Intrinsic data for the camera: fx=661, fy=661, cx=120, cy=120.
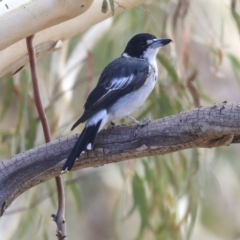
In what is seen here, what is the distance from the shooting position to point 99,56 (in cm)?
278

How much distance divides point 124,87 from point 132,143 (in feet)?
1.30

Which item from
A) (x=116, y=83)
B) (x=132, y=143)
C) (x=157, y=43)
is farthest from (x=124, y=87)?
(x=132, y=143)

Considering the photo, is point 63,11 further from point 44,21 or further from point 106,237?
A: point 106,237

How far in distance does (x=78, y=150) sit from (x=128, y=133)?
11 centimetres

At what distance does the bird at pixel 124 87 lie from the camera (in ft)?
5.32

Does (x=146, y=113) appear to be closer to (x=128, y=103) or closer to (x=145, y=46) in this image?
(x=145, y=46)

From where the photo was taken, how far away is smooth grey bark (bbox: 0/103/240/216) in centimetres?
126

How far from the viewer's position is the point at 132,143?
134 cm

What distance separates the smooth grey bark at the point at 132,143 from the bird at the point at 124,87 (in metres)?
0.11

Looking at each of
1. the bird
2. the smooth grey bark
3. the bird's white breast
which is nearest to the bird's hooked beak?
the bird

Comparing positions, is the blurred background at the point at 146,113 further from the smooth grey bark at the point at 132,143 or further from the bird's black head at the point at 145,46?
the smooth grey bark at the point at 132,143

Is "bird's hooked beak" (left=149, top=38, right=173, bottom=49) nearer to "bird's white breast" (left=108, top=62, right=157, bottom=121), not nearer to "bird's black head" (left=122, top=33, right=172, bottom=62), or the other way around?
"bird's black head" (left=122, top=33, right=172, bottom=62)

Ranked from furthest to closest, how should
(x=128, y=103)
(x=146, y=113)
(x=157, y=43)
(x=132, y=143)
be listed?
(x=146, y=113)
(x=157, y=43)
(x=128, y=103)
(x=132, y=143)

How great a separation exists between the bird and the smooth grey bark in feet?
0.37
